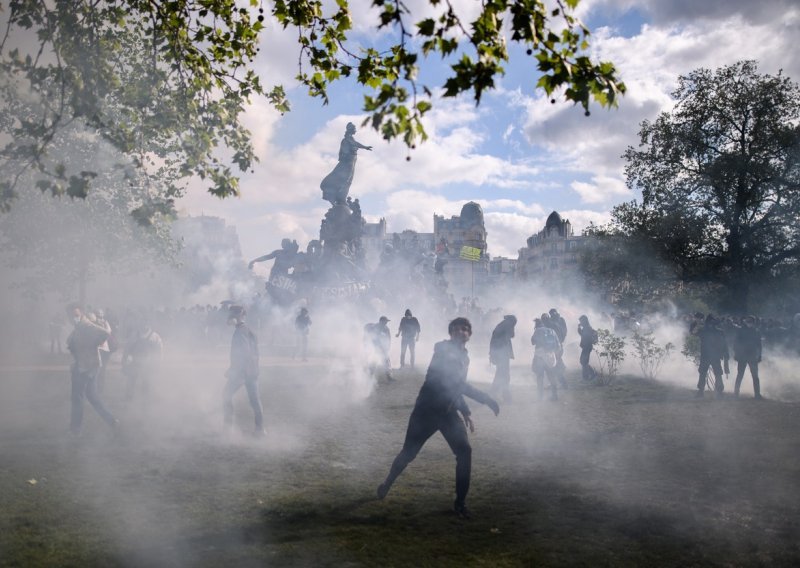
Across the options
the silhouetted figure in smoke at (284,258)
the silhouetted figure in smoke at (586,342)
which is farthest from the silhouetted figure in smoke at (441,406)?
the silhouetted figure in smoke at (284,258)

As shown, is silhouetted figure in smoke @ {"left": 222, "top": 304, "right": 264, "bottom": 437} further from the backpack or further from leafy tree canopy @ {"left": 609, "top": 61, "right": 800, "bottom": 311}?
leafy tree canopy @ {"left": 609, "top": 61, "right": 800, "bottom": 311}

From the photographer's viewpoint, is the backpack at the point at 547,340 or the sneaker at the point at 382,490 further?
the backpack at the point at 547,340

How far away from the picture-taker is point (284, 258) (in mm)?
34062

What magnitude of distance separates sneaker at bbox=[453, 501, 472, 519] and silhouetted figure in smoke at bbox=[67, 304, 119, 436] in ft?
18.0

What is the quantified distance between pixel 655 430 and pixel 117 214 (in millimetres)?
22074

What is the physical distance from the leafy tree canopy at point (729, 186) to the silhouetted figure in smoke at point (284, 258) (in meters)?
18.8

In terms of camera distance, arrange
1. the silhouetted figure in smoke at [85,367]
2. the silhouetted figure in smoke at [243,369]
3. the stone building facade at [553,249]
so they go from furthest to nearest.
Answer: the stone building facade at [553,249] < the silhouetted figure in smoke at [243,369] < the silhouetted figure in smoke at [85,367]

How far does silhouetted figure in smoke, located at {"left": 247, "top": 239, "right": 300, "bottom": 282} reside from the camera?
33656mm

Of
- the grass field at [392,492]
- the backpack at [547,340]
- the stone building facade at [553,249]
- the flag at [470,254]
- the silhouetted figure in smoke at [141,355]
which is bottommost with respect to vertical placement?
the grass field at [392,492]

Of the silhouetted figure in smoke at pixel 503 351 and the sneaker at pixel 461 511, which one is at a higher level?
the silhouetted figure in smoke at pixel 503 351

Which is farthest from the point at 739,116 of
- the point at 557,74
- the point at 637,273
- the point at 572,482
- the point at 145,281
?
the point at 145,281

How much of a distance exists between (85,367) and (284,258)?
2574cm

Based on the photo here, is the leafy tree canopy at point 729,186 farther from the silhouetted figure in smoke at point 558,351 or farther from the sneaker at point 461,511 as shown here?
the sneaker at point 461,511

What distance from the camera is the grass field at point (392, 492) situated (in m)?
4.62
